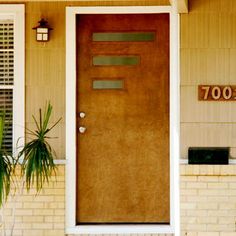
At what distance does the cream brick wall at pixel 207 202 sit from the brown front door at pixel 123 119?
2.13 feet

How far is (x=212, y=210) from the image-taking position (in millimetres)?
5293

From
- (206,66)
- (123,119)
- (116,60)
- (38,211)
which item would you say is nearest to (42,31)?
(116,60)

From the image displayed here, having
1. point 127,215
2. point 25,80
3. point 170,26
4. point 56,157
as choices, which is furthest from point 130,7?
point 127,215

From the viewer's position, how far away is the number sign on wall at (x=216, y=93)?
5262mm

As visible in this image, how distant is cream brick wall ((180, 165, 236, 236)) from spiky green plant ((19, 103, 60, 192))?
126 centimetres

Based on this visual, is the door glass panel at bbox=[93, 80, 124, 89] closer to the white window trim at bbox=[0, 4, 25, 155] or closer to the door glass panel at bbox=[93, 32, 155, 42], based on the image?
the door glass panel at bbox=[93, 32, 155, 42]

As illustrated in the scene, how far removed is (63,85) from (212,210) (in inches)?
74.3

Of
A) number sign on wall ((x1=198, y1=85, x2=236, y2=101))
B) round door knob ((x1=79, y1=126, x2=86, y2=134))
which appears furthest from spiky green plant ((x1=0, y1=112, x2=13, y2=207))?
number sign on wall ((x1=198, y1=85, x2=236, y2=101))

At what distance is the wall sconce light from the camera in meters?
5.76

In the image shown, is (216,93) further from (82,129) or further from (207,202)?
(82,129)

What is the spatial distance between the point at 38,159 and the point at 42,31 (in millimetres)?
1283

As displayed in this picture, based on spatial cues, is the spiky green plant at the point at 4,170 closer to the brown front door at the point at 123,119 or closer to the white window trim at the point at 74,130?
the white window trim at the point at 74,130

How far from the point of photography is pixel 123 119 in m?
5.94

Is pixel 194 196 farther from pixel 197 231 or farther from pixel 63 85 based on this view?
pixel 63 85
